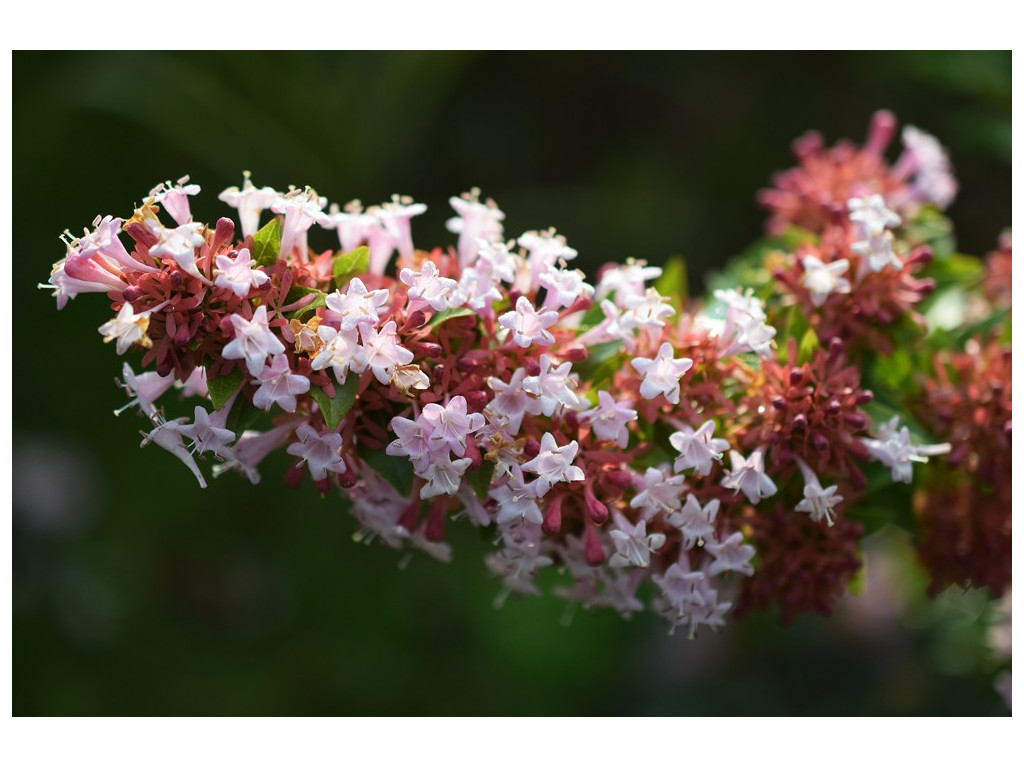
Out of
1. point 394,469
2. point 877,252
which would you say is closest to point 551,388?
point 394,469

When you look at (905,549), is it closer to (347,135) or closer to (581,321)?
(581,321)

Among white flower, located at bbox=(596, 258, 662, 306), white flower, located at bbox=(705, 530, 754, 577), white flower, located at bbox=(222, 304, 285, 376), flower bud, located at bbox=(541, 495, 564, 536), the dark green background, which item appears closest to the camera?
white flower, located at bbox=(222, 304, 285, 376)

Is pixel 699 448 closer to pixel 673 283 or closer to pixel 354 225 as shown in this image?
pixel 673 283

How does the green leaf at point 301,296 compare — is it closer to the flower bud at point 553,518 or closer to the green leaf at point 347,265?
the green leaf at point 347,265

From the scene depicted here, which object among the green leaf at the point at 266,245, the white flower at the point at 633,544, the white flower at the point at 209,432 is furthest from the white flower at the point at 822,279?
the white flower at the point at 209,432

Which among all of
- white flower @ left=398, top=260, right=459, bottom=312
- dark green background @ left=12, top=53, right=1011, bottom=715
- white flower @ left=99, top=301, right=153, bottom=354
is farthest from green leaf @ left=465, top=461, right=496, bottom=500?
dark green background @ left=12, top=53, right=1011, bottom=715

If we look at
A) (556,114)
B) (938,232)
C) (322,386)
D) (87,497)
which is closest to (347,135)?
(556,114)

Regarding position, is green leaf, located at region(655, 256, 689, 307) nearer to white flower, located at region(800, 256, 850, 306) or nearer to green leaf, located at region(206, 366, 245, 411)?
white flower, located at region(800, 256, 850, 306)
